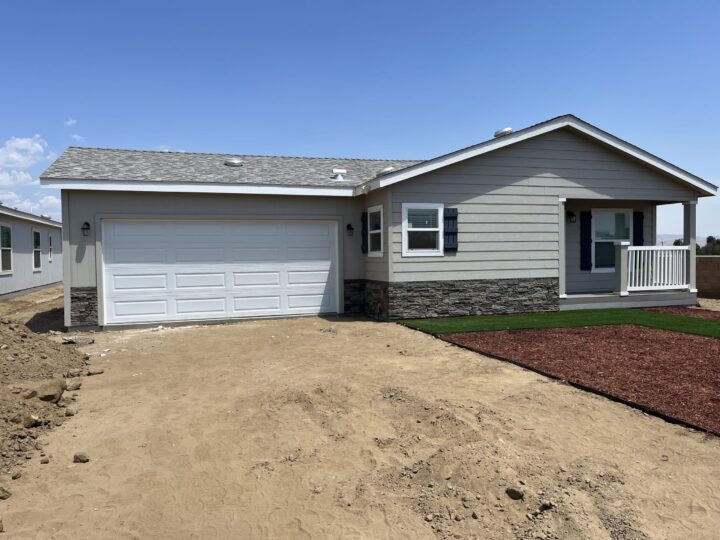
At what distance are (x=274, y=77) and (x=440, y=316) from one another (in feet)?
26.4

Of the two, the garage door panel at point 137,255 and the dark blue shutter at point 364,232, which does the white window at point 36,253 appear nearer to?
the garage door panel at point 137,255

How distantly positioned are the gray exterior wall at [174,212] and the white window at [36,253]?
11622 millimetres

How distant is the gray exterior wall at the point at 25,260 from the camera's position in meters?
16.5

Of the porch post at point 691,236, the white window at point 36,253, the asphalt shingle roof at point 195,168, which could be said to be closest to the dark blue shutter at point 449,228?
the asphalt shingle roof at point 195,168

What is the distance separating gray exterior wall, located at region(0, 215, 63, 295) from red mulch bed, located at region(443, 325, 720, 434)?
15184 mm

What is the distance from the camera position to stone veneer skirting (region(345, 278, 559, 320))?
34.7 feet

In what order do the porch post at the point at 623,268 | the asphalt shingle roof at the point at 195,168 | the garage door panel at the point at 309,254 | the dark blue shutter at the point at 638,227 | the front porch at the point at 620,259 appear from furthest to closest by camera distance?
the dark blue shutter at the point at 638,227 < the front porch at the point at 620,259 < the porch post at the point at 623,268 < the garage door panel at the point at 309,254 < the asphalt shingle roof at the point at 195,168

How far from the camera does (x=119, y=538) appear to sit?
278 centimetres

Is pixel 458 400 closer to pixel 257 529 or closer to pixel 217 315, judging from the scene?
pixel 257 529

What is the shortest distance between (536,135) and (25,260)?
17.6 metres

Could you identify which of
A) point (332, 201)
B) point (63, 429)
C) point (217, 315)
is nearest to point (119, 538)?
point (63, 429)

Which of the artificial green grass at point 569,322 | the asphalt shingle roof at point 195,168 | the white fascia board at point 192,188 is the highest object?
the asphalt shingle roof at point 195,168

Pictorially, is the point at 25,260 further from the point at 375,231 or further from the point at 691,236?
the point at 691,236

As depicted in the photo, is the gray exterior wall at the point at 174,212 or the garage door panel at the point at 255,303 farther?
the garage door panel at the point at 255,303
